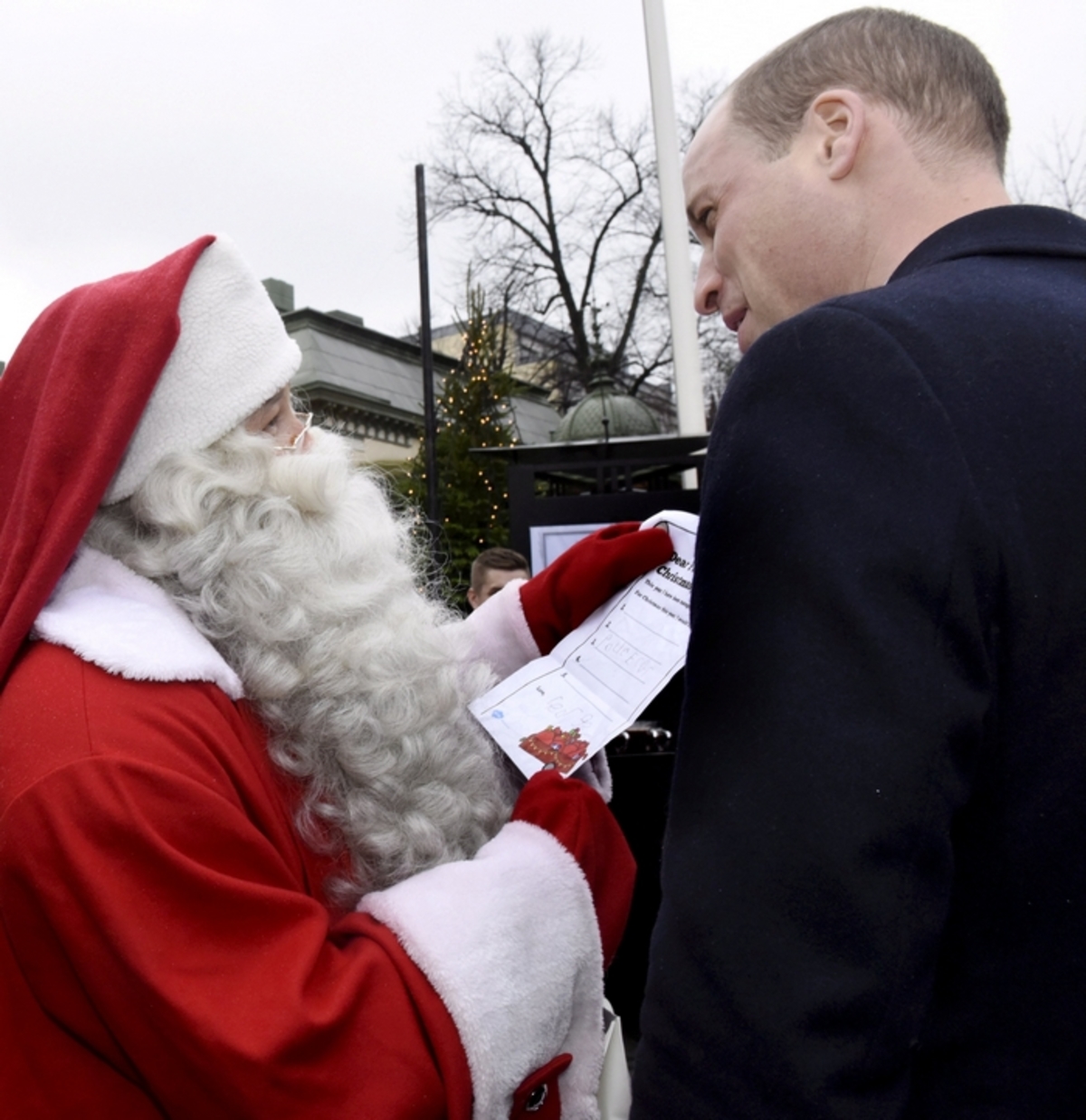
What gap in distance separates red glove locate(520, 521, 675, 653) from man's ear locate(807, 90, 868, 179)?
2.80 ft

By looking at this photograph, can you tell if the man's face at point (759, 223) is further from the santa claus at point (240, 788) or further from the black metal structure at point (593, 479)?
the black metal structure at point (593, 479)

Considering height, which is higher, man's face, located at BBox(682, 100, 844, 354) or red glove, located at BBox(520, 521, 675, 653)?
man's face, located at BBox(682, 100, 844, 354)

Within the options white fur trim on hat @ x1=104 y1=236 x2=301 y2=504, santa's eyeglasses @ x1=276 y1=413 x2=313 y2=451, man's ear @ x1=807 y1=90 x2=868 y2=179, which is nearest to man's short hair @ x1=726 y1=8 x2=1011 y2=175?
man's ear @ x1=807 y1=90 x2=868 y2=179

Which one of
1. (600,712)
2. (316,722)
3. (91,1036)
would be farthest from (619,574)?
(91,1036)

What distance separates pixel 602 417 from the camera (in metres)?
8.93

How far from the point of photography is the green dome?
9185mm

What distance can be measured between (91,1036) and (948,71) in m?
1.53

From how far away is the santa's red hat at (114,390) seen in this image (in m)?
1.42

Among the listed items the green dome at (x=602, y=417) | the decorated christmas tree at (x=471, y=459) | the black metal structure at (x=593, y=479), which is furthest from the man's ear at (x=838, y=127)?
the decorated christmas tree at (x=471, y=459)

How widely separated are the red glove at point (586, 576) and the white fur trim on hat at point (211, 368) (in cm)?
66

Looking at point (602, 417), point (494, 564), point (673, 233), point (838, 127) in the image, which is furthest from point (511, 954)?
point (602, 417)

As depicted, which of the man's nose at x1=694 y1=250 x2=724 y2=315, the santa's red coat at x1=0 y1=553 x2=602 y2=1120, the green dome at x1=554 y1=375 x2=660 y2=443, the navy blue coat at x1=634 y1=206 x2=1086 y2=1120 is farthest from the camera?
the green dome at x1=554 y1=375 x2=660 y2=443

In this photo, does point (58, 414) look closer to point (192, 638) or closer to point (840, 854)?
point (192, 638)

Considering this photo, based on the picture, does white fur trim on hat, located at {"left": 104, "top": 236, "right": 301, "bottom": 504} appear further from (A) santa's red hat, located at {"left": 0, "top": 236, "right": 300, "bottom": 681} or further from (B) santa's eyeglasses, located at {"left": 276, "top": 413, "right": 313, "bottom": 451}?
(B) santa's eyeglasses, located at {"left": 276, "top": 413, "right": 313, "bottom": 451}
